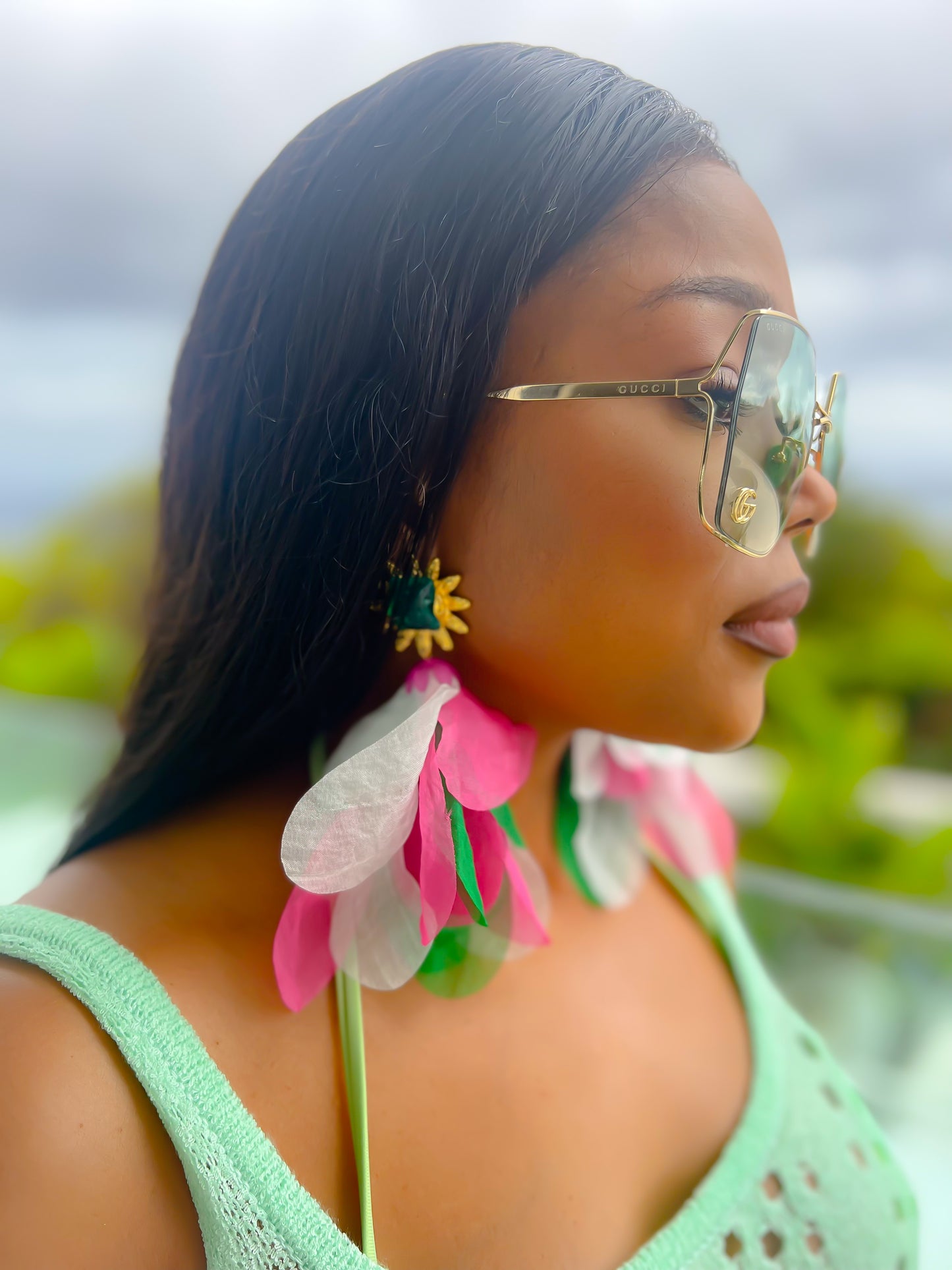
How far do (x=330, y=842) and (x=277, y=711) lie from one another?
0.20 meters

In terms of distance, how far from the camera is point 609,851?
1066mm

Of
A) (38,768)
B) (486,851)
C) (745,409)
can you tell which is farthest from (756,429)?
(38,768)

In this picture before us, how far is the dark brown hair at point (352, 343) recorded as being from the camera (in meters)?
0.70

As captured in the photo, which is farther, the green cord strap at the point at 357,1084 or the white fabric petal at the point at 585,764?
the white fabric petal at the point at 585,764

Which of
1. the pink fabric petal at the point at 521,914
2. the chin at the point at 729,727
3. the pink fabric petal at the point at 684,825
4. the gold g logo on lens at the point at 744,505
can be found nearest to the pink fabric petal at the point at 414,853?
the pink fabric petal at the point at 521,914

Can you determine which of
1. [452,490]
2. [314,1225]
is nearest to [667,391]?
[452,490]

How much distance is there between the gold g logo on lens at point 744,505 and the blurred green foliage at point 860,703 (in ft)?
5.11

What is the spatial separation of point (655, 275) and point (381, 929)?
535mm

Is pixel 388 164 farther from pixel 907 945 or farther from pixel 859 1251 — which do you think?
pixel 907 945

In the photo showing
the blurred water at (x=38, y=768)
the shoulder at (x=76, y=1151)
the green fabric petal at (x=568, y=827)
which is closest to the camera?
the shoulder at (x=76, y=1151)

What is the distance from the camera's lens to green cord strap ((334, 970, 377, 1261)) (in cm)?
65

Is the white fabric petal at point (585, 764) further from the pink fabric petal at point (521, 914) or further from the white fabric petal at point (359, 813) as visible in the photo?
the white fabric petal at point (359, 813)

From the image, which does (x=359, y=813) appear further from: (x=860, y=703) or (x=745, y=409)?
(x=860, y=703)

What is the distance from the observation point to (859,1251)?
862 mm
